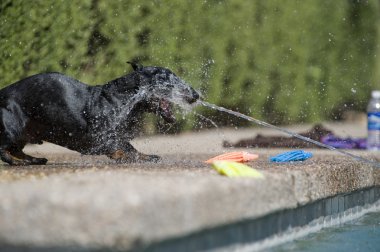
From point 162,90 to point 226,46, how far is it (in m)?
4.49

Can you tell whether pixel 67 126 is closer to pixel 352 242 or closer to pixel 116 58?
pixel 352 242

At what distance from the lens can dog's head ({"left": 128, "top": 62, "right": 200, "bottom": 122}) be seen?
5582mm

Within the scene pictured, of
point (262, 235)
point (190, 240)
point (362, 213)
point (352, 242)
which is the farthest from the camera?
point (362, 213)

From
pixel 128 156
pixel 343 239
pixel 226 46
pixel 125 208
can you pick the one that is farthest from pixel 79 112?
pixel 226 46

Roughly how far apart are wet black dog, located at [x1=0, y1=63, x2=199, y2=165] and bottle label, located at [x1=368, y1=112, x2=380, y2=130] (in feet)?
8.27

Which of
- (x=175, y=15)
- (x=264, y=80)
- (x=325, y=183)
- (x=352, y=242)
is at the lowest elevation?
(x=352, y=242)

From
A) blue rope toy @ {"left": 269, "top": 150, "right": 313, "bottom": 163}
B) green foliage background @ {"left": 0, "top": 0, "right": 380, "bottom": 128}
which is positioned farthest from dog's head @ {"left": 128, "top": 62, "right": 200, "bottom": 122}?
green foliage background @ {"left": 0, "top": 0, "right": 380, "bottom": 128}

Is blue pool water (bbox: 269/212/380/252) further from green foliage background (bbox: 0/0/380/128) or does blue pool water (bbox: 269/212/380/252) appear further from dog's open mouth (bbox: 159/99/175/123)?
green foliage background (bbox: 0/0/380/128)

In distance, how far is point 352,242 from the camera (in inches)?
166

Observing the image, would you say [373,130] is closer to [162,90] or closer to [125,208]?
[162,90]

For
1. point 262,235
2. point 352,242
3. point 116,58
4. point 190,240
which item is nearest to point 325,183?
point 352,242

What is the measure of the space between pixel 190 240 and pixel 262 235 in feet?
2.32

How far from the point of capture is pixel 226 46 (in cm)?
998

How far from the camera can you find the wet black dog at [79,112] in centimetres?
536
